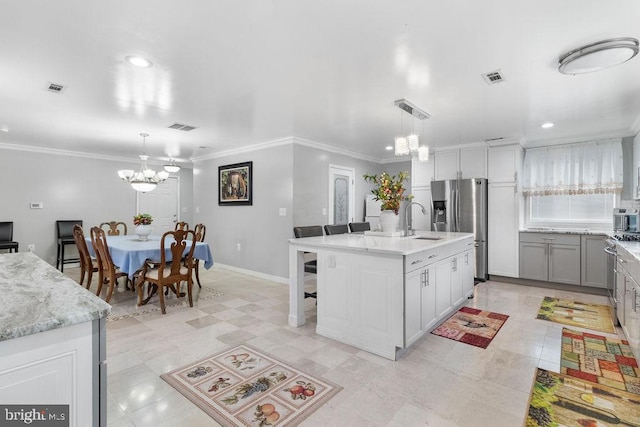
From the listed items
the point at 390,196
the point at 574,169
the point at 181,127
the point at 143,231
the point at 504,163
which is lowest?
the point at 143,231

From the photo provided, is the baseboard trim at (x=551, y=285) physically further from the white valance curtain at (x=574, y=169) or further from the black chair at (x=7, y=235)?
the black chair at (x=7, y=235)

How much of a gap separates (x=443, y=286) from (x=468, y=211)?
8.35 feet

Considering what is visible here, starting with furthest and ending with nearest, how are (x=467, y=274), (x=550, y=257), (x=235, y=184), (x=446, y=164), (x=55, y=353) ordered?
1. (x=235, y=184)
2. (x=446, y=164)
3. (x=550, y=257)
4. (x=467, y=274)
5. (x=55, y=353)

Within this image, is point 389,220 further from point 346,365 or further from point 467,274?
point 346,365

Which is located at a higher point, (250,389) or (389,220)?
(389,220)

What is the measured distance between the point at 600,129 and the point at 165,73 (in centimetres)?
564

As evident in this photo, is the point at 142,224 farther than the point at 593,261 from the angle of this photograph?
Yes

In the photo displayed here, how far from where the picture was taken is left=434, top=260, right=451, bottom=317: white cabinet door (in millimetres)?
3150

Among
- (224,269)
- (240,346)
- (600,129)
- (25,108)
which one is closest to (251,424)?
(240,346)

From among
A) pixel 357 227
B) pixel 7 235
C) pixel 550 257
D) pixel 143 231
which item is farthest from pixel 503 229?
pixel 7 235

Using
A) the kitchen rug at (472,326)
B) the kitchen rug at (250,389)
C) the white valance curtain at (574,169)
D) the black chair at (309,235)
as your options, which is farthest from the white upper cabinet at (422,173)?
the kitchen rug at (250,389)

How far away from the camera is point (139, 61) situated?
2.52 metres

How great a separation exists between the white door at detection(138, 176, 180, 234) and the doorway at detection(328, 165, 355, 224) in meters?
4.37

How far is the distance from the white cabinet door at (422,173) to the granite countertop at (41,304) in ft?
18.2
